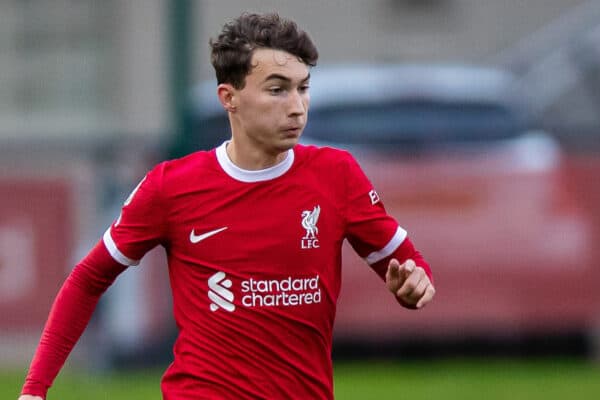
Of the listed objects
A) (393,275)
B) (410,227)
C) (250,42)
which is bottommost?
(410,227)

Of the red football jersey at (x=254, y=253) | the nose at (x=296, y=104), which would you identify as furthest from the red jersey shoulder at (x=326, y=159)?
the nose at (x=296, y=104)

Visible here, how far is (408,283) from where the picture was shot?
4.93 m

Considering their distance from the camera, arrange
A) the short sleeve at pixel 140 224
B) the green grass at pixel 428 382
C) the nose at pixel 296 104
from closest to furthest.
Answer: the nose at pixel 296 104 < the short sleeve at pixel 140 224 < the green grass at pixel 428 382

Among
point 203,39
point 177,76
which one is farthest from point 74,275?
point 203,39

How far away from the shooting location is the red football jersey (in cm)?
512

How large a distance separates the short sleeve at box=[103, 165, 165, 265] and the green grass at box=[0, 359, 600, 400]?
4.43 metres

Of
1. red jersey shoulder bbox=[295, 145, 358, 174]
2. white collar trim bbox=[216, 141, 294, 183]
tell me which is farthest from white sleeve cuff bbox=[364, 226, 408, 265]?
white collar trim bbox=[216, 141, 294, 183]

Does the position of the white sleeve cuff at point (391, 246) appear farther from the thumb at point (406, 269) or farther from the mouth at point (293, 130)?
the mouth at point (293, 130)

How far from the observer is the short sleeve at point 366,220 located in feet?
17.2

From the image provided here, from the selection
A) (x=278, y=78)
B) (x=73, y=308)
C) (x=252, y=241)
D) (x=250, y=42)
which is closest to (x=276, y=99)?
(x=278, y=78)

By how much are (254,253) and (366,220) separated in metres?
0.38

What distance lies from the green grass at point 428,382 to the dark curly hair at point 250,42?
14.9ft

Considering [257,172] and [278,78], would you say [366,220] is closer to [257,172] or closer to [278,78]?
[257,172]

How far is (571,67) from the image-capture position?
1811 centimetres
